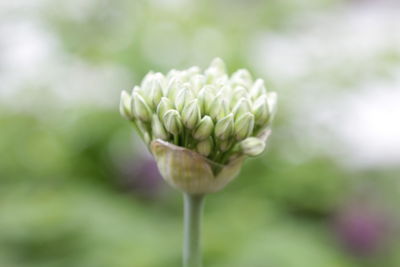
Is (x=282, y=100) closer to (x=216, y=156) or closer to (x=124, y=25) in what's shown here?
(x=124, y=25)

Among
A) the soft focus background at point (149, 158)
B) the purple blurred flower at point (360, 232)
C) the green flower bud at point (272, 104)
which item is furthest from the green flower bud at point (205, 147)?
the purple blurred flower at point (360, 232)

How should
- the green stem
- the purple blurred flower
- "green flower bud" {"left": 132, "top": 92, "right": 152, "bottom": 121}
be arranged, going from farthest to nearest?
the purple blurred flower
"green flower bud" {"left": 132, "top": 92, "right": 152, "bottom": 121}
the green stem

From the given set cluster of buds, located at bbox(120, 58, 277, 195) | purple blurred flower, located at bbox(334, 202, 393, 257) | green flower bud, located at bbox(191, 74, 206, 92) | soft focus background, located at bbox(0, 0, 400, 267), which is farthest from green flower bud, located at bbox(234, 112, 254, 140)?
purple blurred flower, located at bbox(334, 202, 393, 257)

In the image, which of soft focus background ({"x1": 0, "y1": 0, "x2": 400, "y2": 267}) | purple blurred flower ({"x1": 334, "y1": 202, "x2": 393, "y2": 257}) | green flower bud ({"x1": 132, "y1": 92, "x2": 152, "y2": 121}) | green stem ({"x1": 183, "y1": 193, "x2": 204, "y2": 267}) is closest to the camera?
green stem ({"x1": 183, "y1": 193, "x2": 204, "y2": 267})

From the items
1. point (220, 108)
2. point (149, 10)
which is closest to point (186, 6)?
point (149, 10)

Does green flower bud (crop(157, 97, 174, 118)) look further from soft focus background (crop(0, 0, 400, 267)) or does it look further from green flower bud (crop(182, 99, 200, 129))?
soft focus background (crop(0, 0, 400, 267))

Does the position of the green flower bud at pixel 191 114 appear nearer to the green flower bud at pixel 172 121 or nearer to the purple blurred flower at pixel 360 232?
the green flower bud at pixel 172 121

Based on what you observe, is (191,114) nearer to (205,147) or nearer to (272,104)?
(205,147)
